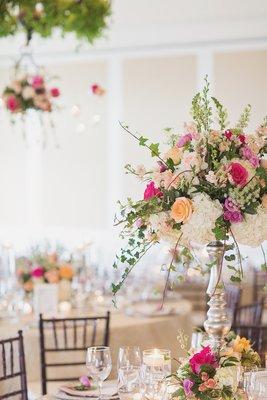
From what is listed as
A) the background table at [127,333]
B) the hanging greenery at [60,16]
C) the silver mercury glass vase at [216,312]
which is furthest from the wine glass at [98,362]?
the hanging greenery at [60,16]

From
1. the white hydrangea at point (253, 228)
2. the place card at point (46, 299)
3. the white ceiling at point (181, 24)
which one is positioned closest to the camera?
the white hydrangea at point (253, 228)

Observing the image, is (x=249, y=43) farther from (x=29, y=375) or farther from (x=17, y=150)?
(x=29, y=375)

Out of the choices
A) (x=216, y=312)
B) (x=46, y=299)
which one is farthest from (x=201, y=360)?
(x=46, y=299)

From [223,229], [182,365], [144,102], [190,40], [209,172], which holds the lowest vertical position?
[182,365]

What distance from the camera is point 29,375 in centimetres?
552

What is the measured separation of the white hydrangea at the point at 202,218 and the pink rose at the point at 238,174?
0.34ft

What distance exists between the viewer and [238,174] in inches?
126

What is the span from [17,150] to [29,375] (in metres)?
4.48

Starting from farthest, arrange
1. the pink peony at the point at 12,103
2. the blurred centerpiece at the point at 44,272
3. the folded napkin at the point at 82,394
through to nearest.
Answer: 1. the pink peony at the point at 12,103
2. the blurred centerpiece at the point at 44,272
3. the folded napkin at the point at 82,394

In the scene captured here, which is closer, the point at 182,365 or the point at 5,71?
the point at 182,365

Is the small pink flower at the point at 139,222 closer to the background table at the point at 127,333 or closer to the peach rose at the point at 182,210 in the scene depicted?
the peach rose at the point at 182,210

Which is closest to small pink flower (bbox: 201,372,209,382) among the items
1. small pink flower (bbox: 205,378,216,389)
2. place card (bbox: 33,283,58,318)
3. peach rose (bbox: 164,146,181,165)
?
small pink flower (bbox: 205,378,216,389)

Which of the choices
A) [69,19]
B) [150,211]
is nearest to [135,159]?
[69,19]

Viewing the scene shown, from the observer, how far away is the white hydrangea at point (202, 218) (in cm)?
318
